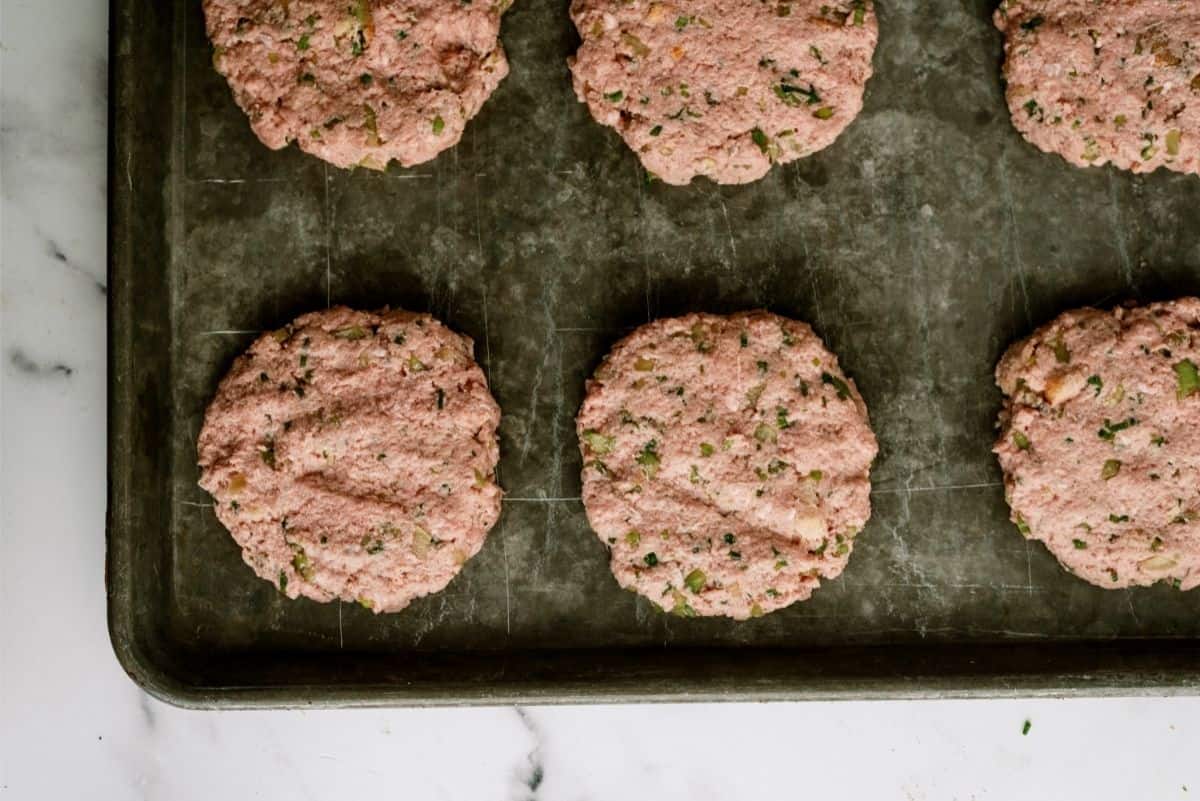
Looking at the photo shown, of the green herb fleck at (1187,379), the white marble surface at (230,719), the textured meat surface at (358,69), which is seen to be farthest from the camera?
the white marble surface at (230,719)

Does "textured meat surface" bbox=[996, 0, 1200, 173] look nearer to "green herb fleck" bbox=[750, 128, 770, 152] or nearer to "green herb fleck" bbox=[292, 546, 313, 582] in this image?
"green herb fleck" bbox=[750, 128, 770, 152]

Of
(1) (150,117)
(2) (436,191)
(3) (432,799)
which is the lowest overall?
(3) (432,799)

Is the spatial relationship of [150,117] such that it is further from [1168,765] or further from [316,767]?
[1168,765]

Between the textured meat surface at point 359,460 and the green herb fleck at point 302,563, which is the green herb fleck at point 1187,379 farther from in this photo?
the green herb fleck at point 302,563

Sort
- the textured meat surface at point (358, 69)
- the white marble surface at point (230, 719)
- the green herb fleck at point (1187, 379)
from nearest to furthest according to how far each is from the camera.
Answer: the green herb fleck at point (1187, 379) → the textured meat surface at point (358, 69) → the white marble surface at point (230, 719)

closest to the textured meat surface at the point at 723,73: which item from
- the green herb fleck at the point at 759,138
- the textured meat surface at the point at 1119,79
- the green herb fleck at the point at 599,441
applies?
the green herb fleck at the point at 759,138

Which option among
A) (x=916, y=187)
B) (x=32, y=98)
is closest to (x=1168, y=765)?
(x=916, y=187)
